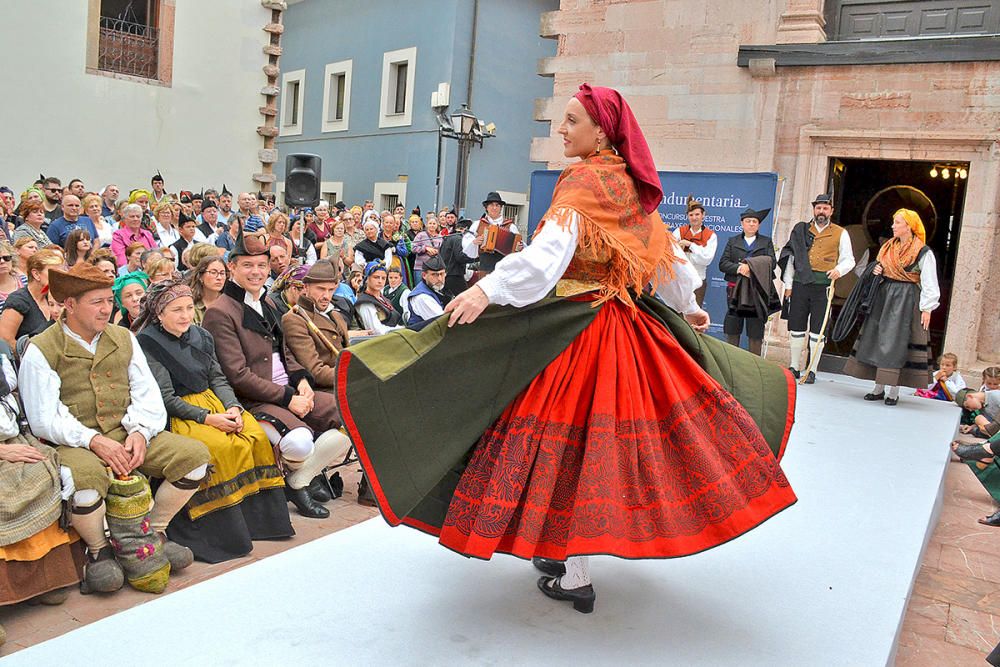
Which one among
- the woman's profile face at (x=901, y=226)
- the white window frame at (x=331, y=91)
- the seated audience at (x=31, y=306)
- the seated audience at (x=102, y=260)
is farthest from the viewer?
the white window frame at (x=331, y=91)

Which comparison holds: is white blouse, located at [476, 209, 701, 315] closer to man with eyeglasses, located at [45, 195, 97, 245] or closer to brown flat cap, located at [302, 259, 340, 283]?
brown flat cap, located at [302, 259, 340, 283]

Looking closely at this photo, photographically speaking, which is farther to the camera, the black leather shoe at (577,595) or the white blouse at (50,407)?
the white blouse at (50,407)

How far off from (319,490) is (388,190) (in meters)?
16.1

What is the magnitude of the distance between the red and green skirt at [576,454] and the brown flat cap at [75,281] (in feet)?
5.42

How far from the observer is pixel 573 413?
2379mm

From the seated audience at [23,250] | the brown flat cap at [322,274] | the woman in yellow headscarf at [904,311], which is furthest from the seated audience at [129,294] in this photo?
the woman in yellow headscarf at [904,311]

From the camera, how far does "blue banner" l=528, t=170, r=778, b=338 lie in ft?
28.0

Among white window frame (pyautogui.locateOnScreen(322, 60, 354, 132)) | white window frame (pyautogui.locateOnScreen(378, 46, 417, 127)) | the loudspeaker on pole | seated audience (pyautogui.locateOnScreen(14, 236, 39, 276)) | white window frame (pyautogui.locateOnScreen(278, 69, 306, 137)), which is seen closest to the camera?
seated audience (pyautogui.locateOnScreen(14, 236, 39, 276))

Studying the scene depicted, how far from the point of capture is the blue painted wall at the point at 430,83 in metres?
19.0

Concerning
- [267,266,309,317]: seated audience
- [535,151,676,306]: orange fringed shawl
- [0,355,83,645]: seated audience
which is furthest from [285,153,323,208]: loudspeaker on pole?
[535,151,676,306]: orange fringed shawl

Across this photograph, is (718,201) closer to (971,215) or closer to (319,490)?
(971,215)

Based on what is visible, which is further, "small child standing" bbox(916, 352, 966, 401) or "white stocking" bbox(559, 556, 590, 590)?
"small child standing" bbox(916, 352, 966, 401)

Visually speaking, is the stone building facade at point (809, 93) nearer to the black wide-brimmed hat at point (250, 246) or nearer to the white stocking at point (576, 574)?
the black wide-brimmed hat at point (250, 246)

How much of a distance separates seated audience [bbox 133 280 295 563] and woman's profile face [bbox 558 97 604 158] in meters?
2.11
